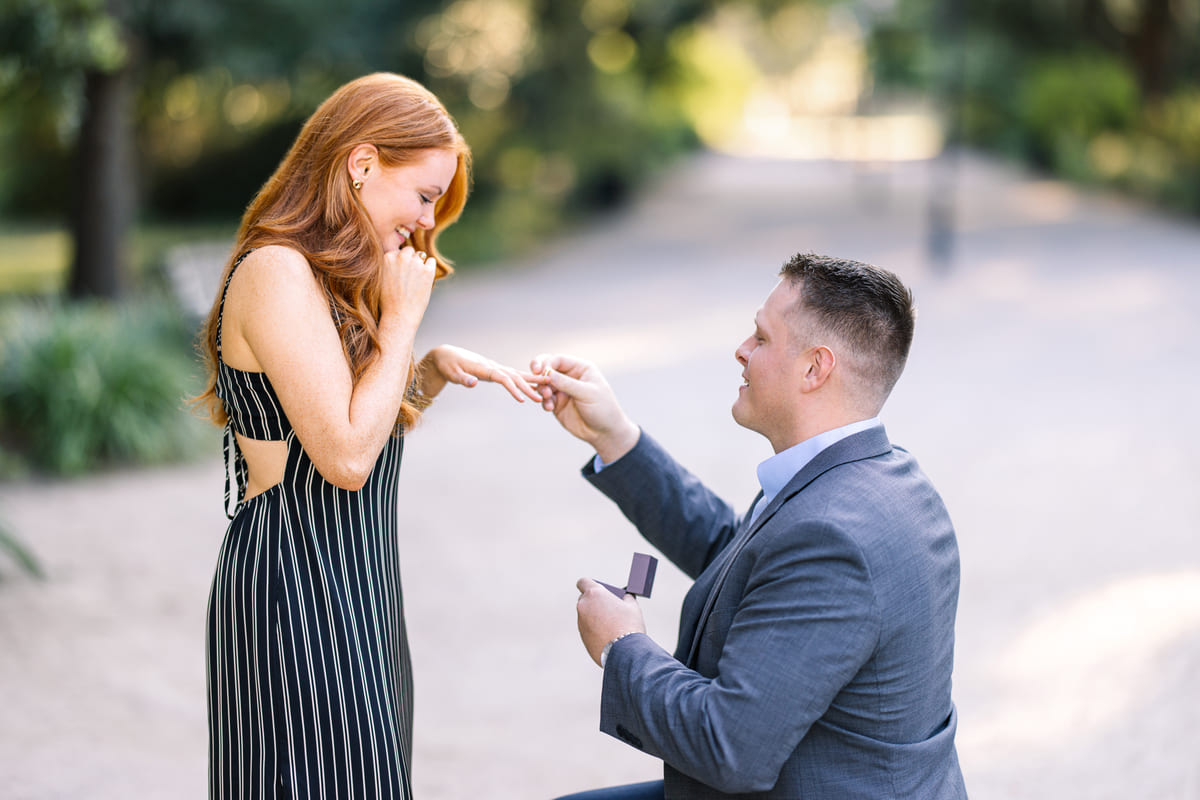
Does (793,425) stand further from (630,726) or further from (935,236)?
(935,236)

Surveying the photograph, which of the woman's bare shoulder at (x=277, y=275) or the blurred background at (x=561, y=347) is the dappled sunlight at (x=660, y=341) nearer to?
the blurred background at (x=561, y=347)

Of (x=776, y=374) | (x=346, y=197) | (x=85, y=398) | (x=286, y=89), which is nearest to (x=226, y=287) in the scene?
(x=346, y=197)

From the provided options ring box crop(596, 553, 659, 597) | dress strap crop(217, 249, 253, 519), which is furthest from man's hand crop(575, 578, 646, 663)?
dress strap crop(217, 249, 253, 519)

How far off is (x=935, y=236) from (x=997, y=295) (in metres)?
2.42

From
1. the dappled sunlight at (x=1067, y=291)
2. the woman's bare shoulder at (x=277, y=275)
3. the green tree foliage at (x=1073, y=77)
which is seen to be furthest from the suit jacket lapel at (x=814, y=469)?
the green tree foliage at (x=1073, y=77)

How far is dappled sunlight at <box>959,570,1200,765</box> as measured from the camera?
14.0 ft

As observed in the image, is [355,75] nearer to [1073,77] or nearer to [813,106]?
[1073,77]

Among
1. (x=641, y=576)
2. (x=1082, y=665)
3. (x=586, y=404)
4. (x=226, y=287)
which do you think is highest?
(x=226, y=287)

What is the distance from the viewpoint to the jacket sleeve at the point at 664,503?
2.55 meters

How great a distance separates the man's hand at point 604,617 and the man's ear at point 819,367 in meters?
0.49

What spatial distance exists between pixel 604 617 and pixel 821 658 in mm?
425

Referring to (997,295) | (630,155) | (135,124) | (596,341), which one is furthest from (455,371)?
(135,124)

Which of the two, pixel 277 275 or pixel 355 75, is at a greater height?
pixel 355 75

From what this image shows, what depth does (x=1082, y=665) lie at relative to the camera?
4.75 metres
